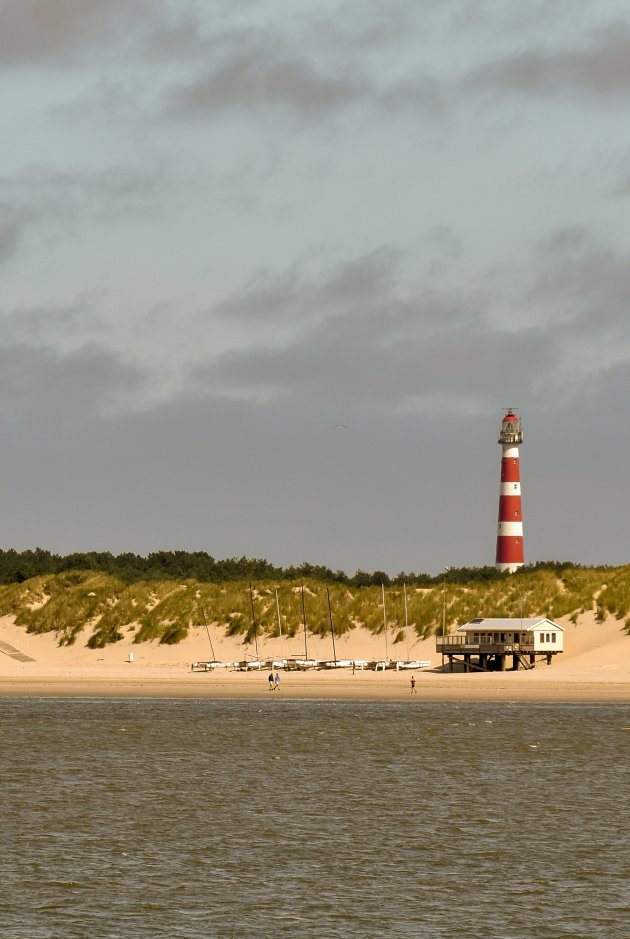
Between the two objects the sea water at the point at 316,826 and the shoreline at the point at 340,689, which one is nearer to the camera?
the sea water at the point at 316,826

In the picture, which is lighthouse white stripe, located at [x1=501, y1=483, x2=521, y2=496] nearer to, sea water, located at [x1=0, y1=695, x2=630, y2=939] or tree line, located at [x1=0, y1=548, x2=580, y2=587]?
tree line, located at [x1=0, y1=548, x2=580, y2=587]

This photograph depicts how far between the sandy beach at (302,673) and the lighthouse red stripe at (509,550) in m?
17.8

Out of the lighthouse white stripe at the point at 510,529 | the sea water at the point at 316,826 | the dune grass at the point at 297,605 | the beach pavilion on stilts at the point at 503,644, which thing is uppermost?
the lighthouse white stripe at the point at 510,529

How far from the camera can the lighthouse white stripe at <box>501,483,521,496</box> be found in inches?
4564

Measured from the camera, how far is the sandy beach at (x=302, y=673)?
81875mm

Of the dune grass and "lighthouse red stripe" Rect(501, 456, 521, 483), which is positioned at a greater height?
"lighthouse red stripe" Rect(501, 456, 521, 483)

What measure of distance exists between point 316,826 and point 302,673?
1985 inches

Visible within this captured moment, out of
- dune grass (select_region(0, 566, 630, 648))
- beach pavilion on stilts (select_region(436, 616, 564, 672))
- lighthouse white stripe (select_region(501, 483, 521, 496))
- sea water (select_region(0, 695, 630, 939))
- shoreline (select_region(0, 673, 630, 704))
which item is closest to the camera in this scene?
sea water (select_region(0, 695, 630, 939))

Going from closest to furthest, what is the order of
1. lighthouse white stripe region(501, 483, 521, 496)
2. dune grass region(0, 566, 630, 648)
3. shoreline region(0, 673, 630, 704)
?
1. shoreline region(0, 673, 630, 704)
2. dune grass region(0, 566, 630, 648)
3. lighthouse white stripe region(501, 483, 521, 496)

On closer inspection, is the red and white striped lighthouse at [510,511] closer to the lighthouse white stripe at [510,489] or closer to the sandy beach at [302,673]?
the lighthouse white stripe at [510,489]

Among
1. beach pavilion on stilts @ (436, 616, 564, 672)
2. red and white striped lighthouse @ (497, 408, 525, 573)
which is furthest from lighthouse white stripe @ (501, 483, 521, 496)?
beach pavilion on stilts @ (436, 616, 564, 672)

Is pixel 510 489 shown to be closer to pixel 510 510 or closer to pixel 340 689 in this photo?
pixel 510 510

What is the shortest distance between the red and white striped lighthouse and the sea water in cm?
4354

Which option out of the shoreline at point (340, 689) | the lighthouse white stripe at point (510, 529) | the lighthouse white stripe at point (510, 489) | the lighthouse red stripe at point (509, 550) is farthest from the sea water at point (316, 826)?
the lighthouse white stripe at point (510, 489)
